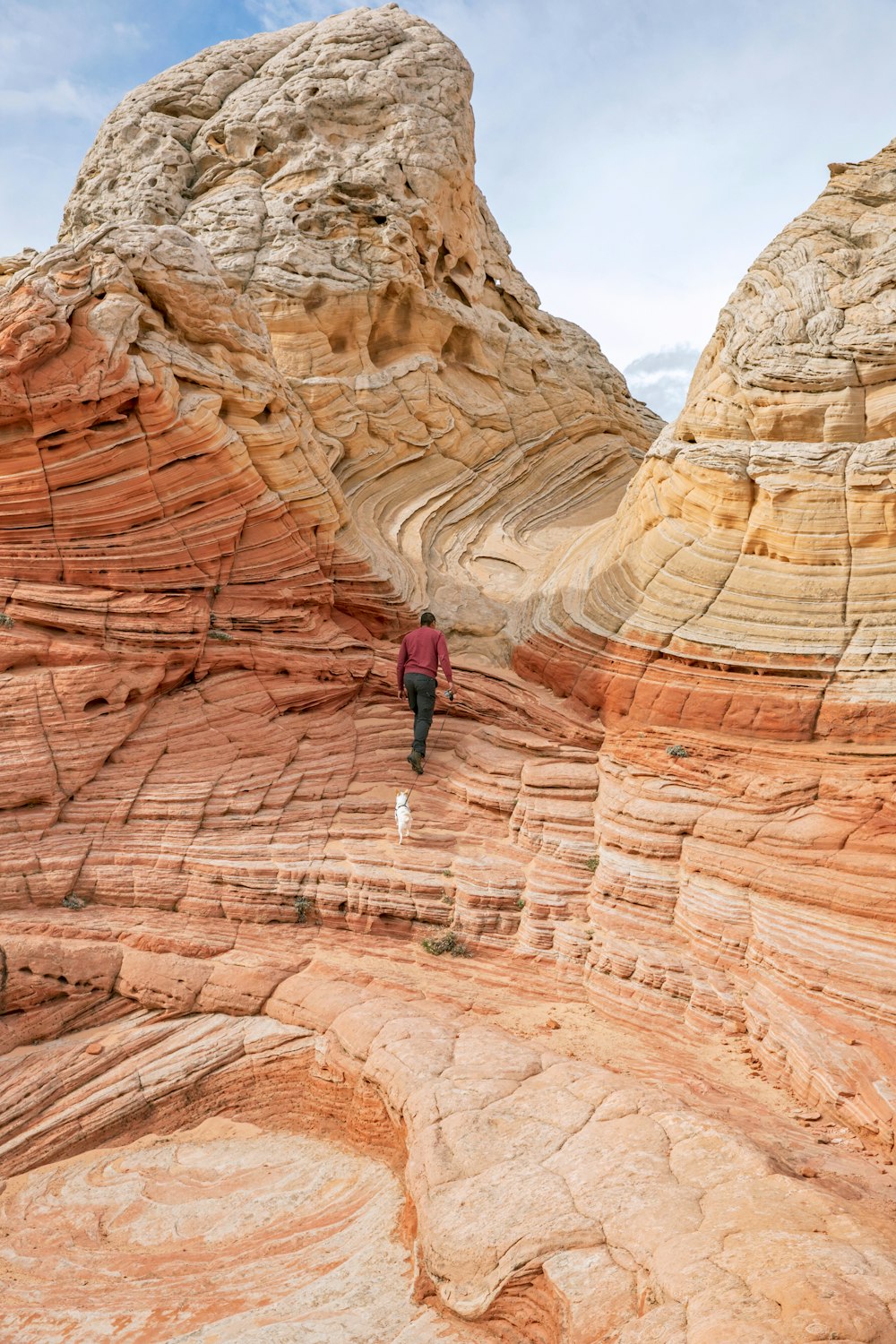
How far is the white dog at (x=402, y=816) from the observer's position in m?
10.8

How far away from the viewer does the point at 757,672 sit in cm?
1082

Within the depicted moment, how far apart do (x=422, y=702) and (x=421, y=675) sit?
0.99ft

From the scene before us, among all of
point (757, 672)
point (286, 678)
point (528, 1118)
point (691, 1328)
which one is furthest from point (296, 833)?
point (691, 1328)

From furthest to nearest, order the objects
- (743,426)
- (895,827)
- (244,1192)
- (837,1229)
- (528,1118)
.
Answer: (743,426) → (895,827) → (244,1192) → (528,1118) → (837,1229)

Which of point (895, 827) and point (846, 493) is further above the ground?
point (846, 493)

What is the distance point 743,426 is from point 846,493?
5.14ft

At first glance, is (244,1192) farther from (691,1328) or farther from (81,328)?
(81,328)

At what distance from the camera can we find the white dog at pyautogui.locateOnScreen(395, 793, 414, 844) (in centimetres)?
1082

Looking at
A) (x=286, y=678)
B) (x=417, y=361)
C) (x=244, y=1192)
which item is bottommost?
(x=244, y=1192)

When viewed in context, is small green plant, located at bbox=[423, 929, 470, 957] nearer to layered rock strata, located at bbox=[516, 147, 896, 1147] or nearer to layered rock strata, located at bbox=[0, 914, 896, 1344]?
layered rock strata, located at bbox=[0, 914, 896, 1344]

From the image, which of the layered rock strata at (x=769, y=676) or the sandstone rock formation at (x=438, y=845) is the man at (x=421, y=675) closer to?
the sandstone rock formation at (x=438, y=845)

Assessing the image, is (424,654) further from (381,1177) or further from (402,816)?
(381,1177)

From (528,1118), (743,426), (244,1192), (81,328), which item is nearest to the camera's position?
(528,1118)

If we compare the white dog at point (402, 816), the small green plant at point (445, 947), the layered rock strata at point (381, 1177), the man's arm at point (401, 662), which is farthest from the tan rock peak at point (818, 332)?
the layered rock strata at point (381, 1177)
